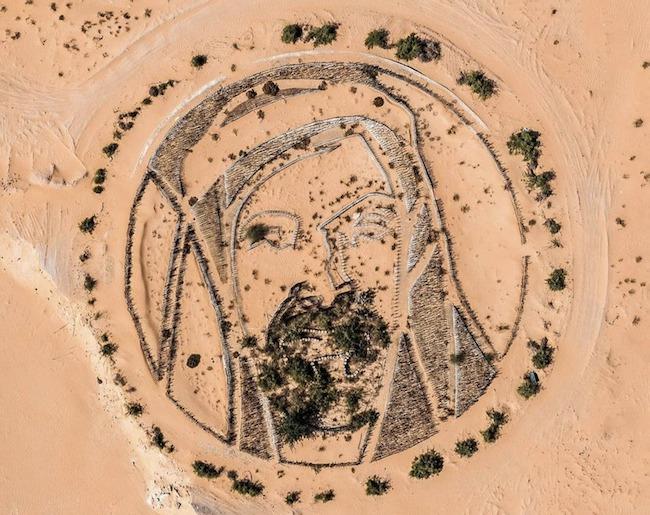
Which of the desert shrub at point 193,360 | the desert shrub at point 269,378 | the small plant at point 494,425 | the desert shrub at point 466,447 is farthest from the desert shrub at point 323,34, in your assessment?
the desert shrub at point 466,447

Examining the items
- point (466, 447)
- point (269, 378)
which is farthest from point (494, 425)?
point (269, 378)

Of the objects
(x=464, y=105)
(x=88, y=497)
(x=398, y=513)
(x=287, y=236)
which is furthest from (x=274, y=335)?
(x=464, y=105)

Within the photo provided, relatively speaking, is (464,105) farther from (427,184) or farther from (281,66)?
(281,66)

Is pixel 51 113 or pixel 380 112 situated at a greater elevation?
pixel 51 113

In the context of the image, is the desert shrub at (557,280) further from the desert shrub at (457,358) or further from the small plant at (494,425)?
the small plant at (494,425)

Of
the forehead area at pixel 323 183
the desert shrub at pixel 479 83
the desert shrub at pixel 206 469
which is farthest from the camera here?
the forehead area at pixel 323 183

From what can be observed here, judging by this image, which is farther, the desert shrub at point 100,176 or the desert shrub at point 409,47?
the desert shrub at point 100,176

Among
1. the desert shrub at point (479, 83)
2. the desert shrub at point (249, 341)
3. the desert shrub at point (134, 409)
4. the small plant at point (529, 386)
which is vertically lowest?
the small plant at point (529, 386)
